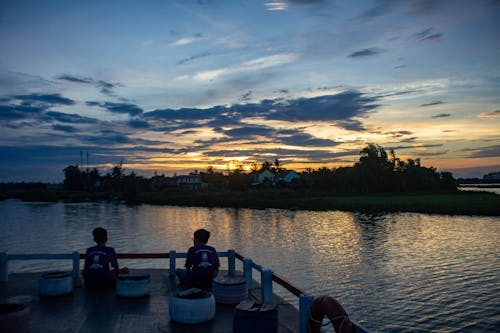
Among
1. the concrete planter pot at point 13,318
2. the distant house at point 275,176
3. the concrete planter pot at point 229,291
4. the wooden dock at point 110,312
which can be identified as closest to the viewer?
the concrete planter pot at point 13,318

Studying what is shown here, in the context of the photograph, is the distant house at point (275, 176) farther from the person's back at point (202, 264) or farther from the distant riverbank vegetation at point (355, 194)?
the person's back at point (202, 264)

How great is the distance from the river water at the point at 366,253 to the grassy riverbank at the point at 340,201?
8.22 meters

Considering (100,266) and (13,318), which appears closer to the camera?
(13,318)

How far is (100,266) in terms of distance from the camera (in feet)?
34.0

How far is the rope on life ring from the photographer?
226 inches

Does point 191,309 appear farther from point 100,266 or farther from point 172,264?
point 172,264

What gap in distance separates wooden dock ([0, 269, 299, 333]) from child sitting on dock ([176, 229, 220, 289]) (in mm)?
793

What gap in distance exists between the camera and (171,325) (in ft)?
26.0

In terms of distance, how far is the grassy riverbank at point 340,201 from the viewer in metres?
62.8

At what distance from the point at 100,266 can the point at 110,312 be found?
191 cm

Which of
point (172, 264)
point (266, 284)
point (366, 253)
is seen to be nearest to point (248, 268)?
point (266, 284)

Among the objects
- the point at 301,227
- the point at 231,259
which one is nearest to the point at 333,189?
the point at 301,227

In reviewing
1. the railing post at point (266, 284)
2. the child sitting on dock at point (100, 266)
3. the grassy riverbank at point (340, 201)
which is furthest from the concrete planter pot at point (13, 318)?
the grassy riverbank at point (340, 201)

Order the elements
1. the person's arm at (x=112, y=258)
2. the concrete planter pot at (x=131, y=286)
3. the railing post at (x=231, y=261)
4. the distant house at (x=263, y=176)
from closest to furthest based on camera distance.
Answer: the concrete planter pot at (x=131, y=286)
the person's arm at (x=112, y=258)
the railing post at (x=231, y=261)
the distant house at (x=263, y=176)
